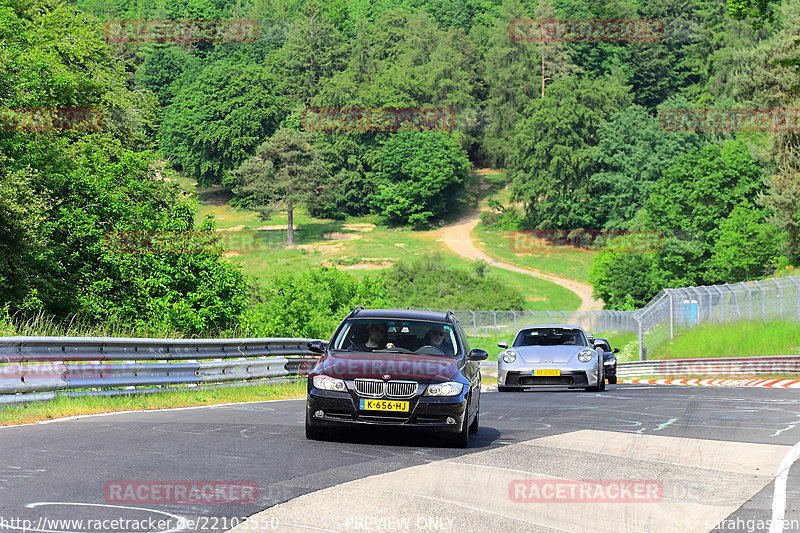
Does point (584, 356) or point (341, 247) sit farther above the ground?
point (584, 356)

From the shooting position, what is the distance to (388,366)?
37.7 ft

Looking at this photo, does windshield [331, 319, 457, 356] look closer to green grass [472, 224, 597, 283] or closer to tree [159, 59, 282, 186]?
green grass [472, 224, 597, 283]

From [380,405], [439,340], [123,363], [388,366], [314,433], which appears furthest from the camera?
[123,363]

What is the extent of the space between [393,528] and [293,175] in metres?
127

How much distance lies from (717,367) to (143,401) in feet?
87.5

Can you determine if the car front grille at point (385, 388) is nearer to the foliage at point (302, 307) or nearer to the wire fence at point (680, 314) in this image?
the wire fence at point (680, 314)

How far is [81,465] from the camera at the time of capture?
880 cm

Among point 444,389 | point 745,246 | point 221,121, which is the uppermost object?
point 221,121

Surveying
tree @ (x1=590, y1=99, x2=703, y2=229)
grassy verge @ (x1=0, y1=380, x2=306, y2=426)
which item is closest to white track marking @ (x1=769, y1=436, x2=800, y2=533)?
grassy verge @ (x1=0, y1=380, x2=306, y2=426)

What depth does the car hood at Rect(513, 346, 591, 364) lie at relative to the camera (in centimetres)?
2262

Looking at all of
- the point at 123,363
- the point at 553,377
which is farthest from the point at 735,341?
the point at 123,363

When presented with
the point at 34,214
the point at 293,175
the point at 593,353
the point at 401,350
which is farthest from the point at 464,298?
the point at 401,350

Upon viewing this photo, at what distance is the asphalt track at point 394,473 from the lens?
7.05 meters

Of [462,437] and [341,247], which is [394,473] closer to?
[462,437]
